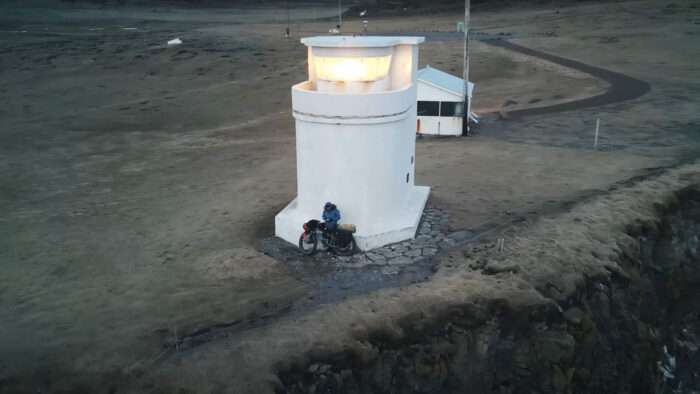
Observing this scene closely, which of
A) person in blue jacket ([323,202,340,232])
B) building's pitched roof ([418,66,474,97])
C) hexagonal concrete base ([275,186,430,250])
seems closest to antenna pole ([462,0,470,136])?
building's pitched roof ([418,66,474,97])

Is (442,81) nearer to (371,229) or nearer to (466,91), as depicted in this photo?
(466,91)

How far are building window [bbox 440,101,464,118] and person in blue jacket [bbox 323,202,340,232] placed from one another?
1494cm

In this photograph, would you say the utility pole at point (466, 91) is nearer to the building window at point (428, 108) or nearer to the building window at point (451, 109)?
the building window at point (451, 109)

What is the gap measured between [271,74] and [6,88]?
66.0 ft

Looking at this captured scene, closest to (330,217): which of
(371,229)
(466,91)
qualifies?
(371,229)

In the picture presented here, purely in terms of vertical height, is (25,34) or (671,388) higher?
(25,34)

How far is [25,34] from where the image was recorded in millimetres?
66688

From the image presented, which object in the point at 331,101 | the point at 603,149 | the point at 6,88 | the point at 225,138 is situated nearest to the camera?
the point at 331,101

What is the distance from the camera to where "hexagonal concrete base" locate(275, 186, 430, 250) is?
14.9 meters

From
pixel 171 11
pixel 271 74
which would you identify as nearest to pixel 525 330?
pixel 271 74

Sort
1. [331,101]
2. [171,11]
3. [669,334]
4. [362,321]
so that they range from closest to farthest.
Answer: [362,321], [331,101], [669,334], [171,11]

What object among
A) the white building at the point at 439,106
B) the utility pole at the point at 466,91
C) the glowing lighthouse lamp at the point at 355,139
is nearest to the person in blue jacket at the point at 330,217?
the glowing lighthouse lamp at the point at 355,139

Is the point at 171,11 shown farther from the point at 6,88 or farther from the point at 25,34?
the point at 6,88

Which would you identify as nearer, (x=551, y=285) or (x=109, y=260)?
(x=551, y=285)
